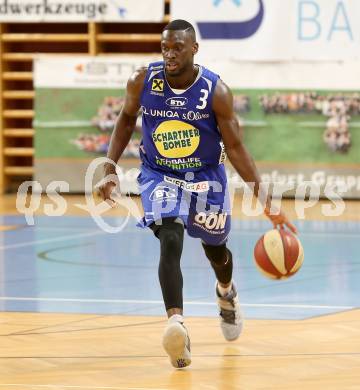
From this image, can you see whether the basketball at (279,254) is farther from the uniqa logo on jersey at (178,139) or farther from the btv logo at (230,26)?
the btv logo at (230,26)

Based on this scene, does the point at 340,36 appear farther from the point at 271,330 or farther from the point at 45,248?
the point at 271,330

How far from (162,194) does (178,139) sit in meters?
0.32

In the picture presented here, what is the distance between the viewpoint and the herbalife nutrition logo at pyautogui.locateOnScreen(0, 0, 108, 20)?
15.5m

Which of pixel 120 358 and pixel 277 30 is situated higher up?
pixel 277 30

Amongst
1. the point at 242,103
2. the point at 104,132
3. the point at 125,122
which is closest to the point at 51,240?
the point at 104,132

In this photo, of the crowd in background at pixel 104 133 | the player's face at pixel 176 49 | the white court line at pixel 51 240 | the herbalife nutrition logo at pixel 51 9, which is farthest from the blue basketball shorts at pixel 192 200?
the herbalife nutrition logo at pixel 51 9

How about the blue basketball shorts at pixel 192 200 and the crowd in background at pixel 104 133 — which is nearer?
the blue basketball shorts at pixel 192 200

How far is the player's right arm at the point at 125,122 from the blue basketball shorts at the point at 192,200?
0.18 metres

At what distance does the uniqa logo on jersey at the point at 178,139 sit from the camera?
19.3 ft

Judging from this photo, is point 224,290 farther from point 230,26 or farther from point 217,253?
point 230,26

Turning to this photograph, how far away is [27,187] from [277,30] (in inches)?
180

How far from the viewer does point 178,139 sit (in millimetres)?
5887

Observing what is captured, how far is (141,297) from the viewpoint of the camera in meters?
7.77

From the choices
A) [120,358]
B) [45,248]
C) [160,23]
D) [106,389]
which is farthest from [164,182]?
[160,23]
